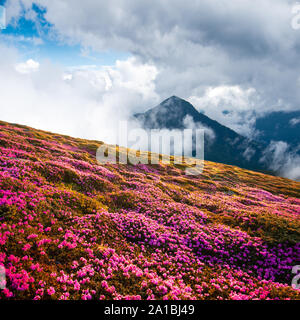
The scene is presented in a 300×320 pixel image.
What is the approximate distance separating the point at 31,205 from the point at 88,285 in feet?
23.7

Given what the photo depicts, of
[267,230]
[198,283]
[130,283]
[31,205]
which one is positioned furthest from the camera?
[267,230]

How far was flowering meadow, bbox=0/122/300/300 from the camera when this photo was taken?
867 centimetres

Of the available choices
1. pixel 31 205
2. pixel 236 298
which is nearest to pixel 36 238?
pixel 31 205

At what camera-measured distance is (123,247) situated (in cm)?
1282

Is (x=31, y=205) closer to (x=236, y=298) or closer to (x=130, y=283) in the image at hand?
(x=130, y=283)

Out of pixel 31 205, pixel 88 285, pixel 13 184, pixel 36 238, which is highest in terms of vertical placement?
pixel 13 184

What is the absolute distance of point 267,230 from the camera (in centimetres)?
1895

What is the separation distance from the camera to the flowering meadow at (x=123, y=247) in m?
8.67
